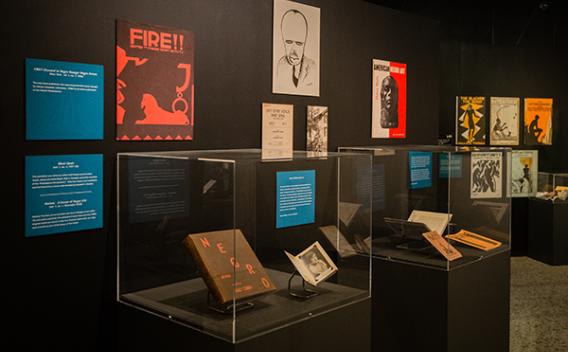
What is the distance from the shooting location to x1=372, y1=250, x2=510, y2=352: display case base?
136 inches

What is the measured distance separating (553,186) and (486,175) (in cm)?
398

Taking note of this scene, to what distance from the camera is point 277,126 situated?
12.4ft

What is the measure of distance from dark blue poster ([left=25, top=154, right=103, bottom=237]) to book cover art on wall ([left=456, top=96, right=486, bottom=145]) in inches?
215

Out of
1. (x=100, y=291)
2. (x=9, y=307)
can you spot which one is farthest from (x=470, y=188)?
(x=9, y=307)

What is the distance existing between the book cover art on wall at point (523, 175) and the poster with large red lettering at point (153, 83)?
556 cm

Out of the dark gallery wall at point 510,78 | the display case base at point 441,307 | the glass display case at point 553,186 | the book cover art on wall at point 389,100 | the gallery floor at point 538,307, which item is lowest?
the gallery floor at point 538,307

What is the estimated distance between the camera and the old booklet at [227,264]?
2.21 meters

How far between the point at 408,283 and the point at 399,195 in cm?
60

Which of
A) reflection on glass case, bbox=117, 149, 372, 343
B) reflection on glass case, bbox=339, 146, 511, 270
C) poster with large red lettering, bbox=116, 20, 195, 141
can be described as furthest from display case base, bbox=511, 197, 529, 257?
poster with large red lettering, bbox=116, 20, 195, 141

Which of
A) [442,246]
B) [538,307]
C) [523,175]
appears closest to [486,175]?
[442,246]

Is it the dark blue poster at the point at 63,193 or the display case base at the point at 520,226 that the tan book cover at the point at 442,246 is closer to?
the dark blue poster at the point at 63,193

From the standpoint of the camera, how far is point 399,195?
390cm

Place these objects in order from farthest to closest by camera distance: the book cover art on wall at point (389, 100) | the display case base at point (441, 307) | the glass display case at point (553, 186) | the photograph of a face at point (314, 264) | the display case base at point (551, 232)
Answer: the glass display case at point (553, 186) < the display case base at point (551, 232) < the book cover art on wall at point (389, 100) < the display case base at point (441, 307) < the photograph of a face at point (314, 264)

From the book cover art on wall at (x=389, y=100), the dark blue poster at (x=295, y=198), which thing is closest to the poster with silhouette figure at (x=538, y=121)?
the book cover art on wall at (x=389, y=100)
